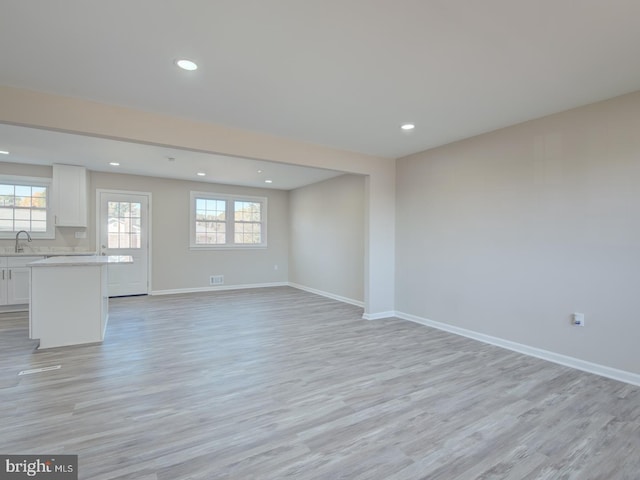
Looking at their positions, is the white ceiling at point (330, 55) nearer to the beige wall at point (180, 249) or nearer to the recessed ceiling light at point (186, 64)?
the recessed ceiling light at point (186, 64)

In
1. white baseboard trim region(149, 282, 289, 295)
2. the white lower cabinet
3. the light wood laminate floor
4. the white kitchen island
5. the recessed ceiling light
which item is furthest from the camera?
white baseboard trim region(149, 282, 289, 295)

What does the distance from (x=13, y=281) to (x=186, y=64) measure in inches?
208

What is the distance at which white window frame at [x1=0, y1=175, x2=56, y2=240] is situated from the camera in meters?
5.66

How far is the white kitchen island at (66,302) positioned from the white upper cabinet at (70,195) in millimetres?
2735

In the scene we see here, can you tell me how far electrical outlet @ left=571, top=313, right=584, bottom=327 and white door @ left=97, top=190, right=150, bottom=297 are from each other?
285 inches

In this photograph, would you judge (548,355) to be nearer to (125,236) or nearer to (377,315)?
(377,315)

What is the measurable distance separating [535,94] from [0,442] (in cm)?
473

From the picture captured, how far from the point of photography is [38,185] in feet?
19.4

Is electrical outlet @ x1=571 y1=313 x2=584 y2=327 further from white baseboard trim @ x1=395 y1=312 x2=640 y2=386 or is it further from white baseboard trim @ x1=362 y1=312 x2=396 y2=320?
white baseboard trim @ x1=362 y1=312 x2=396 y2=320

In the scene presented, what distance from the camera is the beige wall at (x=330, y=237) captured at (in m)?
6.02

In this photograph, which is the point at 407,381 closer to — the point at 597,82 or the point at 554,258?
the point at 554,258

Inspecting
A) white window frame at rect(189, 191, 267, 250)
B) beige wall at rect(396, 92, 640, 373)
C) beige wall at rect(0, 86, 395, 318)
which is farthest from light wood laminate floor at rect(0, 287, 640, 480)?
white window frame at rect(189, 191, 267, 250)

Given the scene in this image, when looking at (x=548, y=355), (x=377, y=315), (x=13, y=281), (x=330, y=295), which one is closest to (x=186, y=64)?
(x=377, y=315)

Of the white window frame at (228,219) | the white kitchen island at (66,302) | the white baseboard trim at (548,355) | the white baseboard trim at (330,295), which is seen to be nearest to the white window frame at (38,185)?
the white window frame at (228,219)
